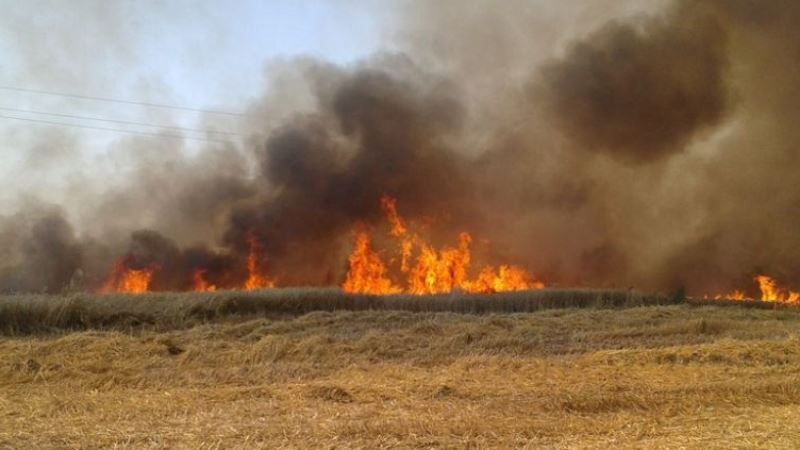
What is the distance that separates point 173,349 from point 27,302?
553cm

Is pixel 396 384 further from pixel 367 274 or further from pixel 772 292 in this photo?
pixel 772 292

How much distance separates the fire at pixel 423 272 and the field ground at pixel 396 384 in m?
9.98

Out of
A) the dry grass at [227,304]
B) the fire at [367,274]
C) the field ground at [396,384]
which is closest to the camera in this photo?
the field ground at [396,384]

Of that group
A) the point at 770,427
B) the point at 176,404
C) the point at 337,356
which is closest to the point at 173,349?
the point at 337,356

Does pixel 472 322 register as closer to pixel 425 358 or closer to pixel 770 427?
pixel 425 358

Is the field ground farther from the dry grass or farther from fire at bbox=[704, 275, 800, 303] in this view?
fire at bbox=[704, 275, 800, 303]

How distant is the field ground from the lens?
19.3 feet

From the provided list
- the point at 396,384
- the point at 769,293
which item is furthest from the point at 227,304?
the point at 769,293

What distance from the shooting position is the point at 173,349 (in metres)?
10.4

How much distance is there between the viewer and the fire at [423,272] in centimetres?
2364

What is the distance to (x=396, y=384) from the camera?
8.00 metres

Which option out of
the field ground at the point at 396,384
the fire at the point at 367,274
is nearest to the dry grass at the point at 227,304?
the field ground at the point at 396,384

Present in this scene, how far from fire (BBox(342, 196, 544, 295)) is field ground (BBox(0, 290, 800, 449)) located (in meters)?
9.98

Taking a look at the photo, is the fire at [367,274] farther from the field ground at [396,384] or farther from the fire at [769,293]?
the fire at [769,293]
